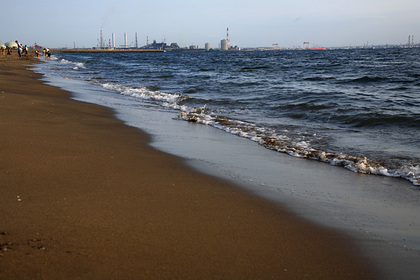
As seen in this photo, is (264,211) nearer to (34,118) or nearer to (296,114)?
(34,118)

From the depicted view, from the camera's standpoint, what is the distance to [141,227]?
2635 mm

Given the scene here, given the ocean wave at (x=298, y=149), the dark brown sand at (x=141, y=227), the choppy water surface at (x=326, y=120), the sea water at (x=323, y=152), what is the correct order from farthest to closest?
the choppy water surface at (x=326, y=120) → the ocean wave at (x=298, y=149) → the sea water at (x=323, y=152) → the dark brown sand at (x=141, y=227)

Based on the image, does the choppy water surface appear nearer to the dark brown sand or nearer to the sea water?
the sea water

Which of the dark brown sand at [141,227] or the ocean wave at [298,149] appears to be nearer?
the dark brown sand at [141,227]

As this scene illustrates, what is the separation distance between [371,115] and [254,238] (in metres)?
7.66

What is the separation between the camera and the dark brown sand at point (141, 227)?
2.15m

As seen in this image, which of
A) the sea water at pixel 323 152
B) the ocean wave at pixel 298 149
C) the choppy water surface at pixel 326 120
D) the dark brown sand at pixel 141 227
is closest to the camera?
the dark brown sand at pixel 141 227

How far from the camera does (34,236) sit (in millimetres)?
2312

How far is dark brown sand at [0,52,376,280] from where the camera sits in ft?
7.04

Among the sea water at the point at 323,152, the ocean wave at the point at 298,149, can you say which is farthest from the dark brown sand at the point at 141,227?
the ocean wave at the point at 298,149

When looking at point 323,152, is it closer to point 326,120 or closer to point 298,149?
point 298,149

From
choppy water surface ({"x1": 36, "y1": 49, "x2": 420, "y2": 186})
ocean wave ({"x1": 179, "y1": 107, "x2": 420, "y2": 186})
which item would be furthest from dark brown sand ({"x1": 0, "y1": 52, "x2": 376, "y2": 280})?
choppy water surface ({"x1": 36, "y1": 49, "x2": 420, "y2": 186})

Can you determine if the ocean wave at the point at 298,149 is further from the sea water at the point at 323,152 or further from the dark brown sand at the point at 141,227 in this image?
the dark brown sand at the point at 141,227

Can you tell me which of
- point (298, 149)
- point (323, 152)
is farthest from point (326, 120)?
point (323, 152)
